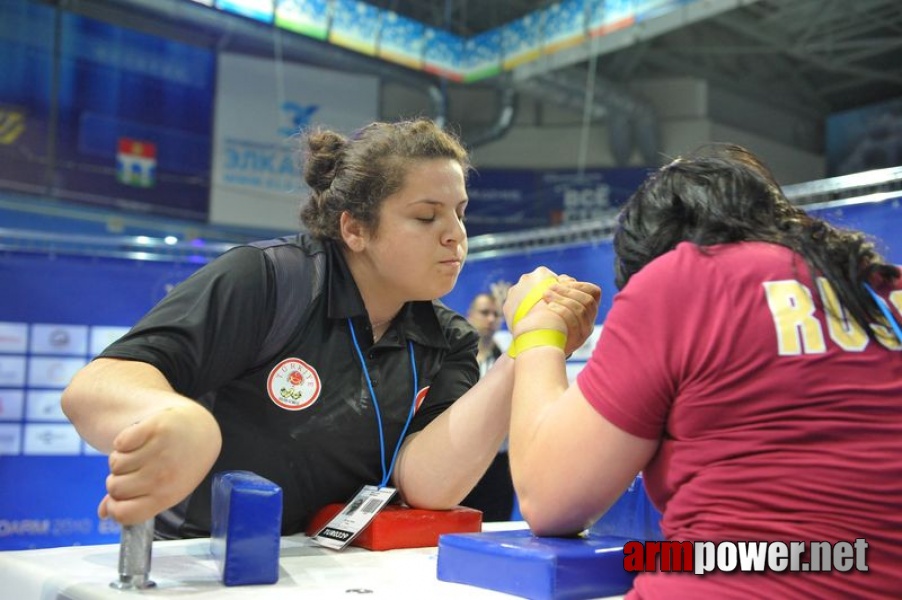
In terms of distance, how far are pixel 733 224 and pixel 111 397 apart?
0.69 metres

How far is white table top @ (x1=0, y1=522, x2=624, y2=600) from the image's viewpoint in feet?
2.70

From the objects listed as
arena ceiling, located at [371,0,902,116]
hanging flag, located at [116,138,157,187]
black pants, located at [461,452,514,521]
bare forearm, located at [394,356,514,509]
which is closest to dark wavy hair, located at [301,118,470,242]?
bare forearm, located at [394,356,514,509]

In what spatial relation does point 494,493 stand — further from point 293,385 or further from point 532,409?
point 532,409

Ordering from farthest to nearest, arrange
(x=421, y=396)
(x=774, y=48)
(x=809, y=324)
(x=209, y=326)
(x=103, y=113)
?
(x=774, y=48), (x=103, y=113), (x=421, y=396), (x=209, y=326), (x=809, y=324)

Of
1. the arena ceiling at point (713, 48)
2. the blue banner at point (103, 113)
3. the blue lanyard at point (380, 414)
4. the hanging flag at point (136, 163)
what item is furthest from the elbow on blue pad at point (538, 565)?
the hanging flag at point (136, 163)

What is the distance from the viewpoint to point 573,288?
1047 millimetres

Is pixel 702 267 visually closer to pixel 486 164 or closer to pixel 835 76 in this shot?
pixel 486 164

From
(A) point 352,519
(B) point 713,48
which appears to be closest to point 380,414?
(A) point 352,519

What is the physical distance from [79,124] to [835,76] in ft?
27.7

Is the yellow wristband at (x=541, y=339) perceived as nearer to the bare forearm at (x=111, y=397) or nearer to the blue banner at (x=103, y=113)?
the bare forearm at (x=111, y=397)

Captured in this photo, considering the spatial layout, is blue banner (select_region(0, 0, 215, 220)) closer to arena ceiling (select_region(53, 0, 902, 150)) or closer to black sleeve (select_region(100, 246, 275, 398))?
arena ceiling (select_region(53, 0, 902, 150))

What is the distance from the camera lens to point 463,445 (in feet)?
4.10

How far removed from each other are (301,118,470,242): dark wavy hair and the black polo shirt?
3.2 inches

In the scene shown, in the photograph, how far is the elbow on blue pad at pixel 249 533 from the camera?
0.86 metres
